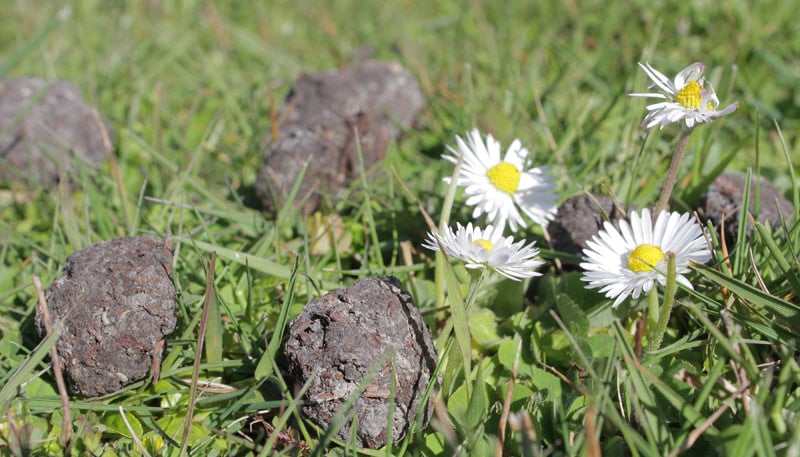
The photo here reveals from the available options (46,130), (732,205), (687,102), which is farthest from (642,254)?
(46,130)

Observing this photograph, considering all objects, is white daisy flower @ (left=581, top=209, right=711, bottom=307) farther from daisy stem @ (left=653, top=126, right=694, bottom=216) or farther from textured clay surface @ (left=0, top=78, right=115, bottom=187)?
textured clay surface @ (left=0, top=78, right=115, bottom=187)

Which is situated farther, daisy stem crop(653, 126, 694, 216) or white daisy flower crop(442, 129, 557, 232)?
white daisy flower crop(442, 129, 557, 232)

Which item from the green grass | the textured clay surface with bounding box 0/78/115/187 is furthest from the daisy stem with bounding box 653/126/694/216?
the textured clay surface with bounding box 0/78/115/187

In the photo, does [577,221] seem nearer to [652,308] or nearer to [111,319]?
[652,308]

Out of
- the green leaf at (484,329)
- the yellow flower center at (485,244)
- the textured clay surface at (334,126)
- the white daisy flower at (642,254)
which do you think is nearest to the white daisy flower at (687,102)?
the white daisy flower at (642,254)

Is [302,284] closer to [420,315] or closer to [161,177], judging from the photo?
[420,315]

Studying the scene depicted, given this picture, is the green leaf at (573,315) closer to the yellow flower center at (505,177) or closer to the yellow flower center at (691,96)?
the yellow flower center at (505,177)

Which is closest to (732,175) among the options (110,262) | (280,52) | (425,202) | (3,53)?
(425,202)

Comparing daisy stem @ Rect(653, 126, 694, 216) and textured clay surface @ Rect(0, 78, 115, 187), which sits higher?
daisy stem @ Rect(653, 126, 694, 216)
